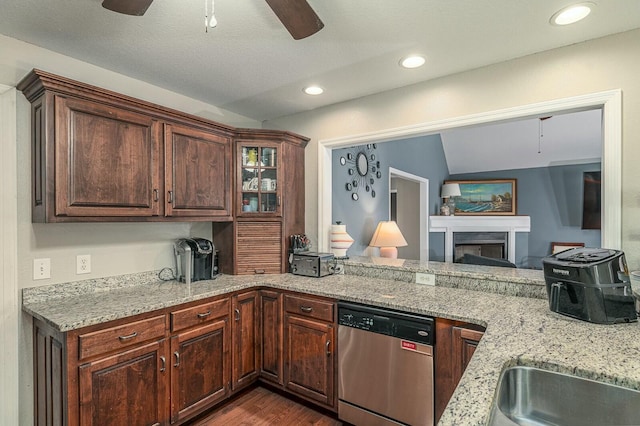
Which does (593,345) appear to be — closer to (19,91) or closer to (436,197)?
(19,91)

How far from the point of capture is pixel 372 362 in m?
2.06

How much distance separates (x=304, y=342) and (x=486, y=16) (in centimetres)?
228

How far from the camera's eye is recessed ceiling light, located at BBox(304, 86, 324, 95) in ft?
8.73

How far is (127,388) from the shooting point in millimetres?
1844

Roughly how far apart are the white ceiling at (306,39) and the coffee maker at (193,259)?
125 cm

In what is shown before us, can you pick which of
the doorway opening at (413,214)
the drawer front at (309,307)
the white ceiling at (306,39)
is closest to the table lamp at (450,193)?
the doorway opening at (413,214)

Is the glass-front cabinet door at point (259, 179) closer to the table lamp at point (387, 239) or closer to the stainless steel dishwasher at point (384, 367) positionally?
the stainless steel dishwasher at point (384, 367)

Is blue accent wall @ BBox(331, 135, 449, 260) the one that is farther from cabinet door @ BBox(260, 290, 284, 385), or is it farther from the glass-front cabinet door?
cabinet door @ BBox(260, 290, 284, 385)

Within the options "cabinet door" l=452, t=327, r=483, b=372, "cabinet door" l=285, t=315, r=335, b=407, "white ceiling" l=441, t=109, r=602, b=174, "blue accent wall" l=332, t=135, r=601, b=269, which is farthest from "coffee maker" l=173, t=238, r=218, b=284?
"white ceiling" l=441, t=109, r=602, b=174

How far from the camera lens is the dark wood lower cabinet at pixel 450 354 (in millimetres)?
1754

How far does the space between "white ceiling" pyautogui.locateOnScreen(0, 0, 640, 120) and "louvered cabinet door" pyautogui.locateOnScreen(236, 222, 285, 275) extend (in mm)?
1187

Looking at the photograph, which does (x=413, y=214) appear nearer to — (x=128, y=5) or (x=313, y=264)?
(x=313, y=264)

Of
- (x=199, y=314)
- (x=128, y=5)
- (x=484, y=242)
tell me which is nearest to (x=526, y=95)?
(x=128, y=5)

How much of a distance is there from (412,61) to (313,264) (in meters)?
1.69
